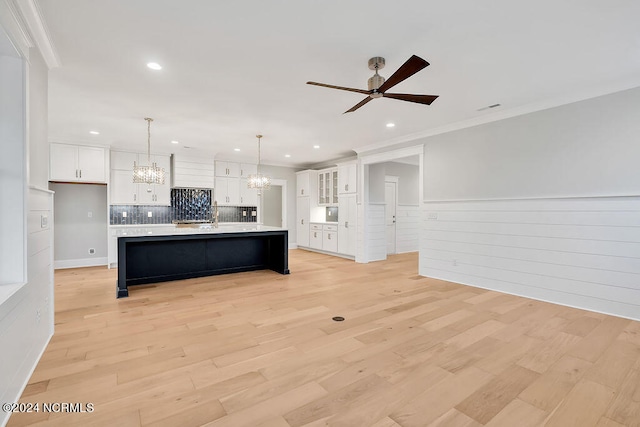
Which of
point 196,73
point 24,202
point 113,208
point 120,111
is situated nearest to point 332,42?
point 196,73

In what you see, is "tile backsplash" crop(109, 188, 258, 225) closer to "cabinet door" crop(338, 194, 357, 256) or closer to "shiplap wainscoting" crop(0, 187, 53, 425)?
"cabinet door" crop(338, 194, 357, 256)

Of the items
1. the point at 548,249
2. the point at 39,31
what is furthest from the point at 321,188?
the point at 39,31

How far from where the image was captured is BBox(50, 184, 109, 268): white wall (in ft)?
20.0

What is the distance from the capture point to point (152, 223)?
6.98m

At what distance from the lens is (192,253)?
507 cm

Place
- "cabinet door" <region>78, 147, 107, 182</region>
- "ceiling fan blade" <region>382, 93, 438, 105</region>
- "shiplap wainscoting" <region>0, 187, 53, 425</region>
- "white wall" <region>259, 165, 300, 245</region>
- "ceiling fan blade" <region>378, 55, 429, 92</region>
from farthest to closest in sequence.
A: "white wall" <region>259, 165, 300, 245</region>
"cabinet door" <region>78, 147, 107, 182</region>
"ceiling fan blade" <region>382, 93, 438, 105</region>
"ceiling fan blade" <region>378, 55, 429, 92</region>
"shiplap wainscoting" <region>0, 187, 53, 425</region>

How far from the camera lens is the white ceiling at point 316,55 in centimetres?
213

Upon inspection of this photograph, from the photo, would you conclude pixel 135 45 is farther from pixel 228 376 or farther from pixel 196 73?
pixel 228 376

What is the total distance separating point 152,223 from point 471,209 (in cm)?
689

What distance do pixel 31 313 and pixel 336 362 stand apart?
94.0 inches

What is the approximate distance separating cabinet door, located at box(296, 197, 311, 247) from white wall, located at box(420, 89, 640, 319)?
4162mm

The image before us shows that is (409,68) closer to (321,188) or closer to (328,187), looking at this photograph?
(328,187)

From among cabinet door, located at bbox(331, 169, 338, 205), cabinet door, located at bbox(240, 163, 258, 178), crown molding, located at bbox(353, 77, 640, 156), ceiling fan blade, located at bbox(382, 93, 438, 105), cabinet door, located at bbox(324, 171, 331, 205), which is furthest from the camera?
cabinet door, located at bbox(240, 163, 258, 178)

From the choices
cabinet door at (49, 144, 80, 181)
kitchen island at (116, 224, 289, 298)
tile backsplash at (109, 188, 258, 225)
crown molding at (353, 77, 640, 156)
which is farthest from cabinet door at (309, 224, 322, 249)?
cabinet door at (49, 144, 80, 181)
